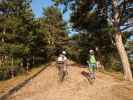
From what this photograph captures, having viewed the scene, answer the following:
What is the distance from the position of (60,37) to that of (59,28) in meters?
2.42

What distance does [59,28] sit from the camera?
69.6 metres

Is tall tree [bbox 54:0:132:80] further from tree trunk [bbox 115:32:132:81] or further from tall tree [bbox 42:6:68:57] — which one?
tall tree [bbox 42:6:68:57]

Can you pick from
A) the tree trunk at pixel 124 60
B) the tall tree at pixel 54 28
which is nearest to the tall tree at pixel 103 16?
the tree trunk at pixel 124 60

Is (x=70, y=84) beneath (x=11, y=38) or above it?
beneath

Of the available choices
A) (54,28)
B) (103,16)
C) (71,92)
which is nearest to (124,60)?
(103,16)

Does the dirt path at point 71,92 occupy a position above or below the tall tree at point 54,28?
below

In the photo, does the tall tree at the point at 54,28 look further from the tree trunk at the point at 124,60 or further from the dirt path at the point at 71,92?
the dirt path at the point at 71,92

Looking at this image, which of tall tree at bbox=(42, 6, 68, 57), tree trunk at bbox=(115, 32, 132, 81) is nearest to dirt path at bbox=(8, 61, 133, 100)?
tree trunk at bbox=(115, 32, 132, 81)

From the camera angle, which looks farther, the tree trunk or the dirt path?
the tree trunk

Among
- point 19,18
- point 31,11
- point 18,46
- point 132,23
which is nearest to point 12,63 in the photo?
point 18,46

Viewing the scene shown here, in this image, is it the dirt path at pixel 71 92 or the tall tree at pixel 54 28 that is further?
the tall tree at pixel 54 28

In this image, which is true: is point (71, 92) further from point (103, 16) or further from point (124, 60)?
point (103, 16)

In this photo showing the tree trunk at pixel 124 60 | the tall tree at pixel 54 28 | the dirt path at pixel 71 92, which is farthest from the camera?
the tall tree at pixel 54 28

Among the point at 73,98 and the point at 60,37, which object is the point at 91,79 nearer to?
the point at 73,98
